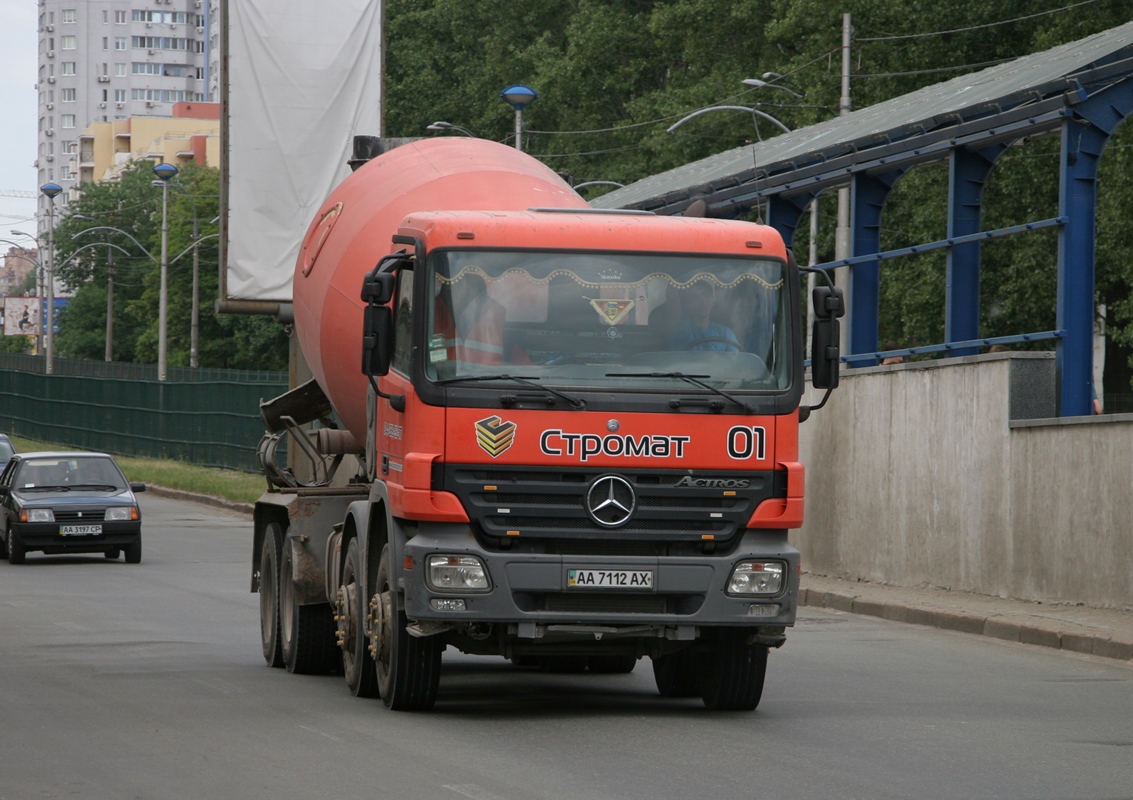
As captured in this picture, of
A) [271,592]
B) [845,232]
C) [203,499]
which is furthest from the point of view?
[203,499]

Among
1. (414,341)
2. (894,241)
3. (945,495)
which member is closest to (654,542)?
(414,341)

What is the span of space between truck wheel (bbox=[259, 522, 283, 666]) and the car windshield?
43.2ft

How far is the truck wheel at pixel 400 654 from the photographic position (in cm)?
1052

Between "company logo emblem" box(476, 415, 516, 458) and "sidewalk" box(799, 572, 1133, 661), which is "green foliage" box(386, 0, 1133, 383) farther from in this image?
"company logo emblem" box(476, 415, 516, 458)

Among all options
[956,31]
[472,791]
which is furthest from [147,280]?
[472,791]

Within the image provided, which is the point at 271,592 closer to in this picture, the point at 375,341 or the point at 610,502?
the point at 375,341

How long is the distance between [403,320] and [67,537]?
16.5 metres

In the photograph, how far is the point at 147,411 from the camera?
55.2 metres

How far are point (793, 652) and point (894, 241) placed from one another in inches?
1309

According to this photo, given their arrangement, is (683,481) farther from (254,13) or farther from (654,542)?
(254,13)

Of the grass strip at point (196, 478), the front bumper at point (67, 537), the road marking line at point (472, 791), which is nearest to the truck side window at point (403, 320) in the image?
the road marking line at point (472, 791)

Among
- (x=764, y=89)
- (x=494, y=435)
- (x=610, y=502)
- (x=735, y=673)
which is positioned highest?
(x=764, y=89)

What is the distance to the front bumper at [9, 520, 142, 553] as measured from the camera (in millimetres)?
25719

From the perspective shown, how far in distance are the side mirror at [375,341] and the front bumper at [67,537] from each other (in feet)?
53.0
